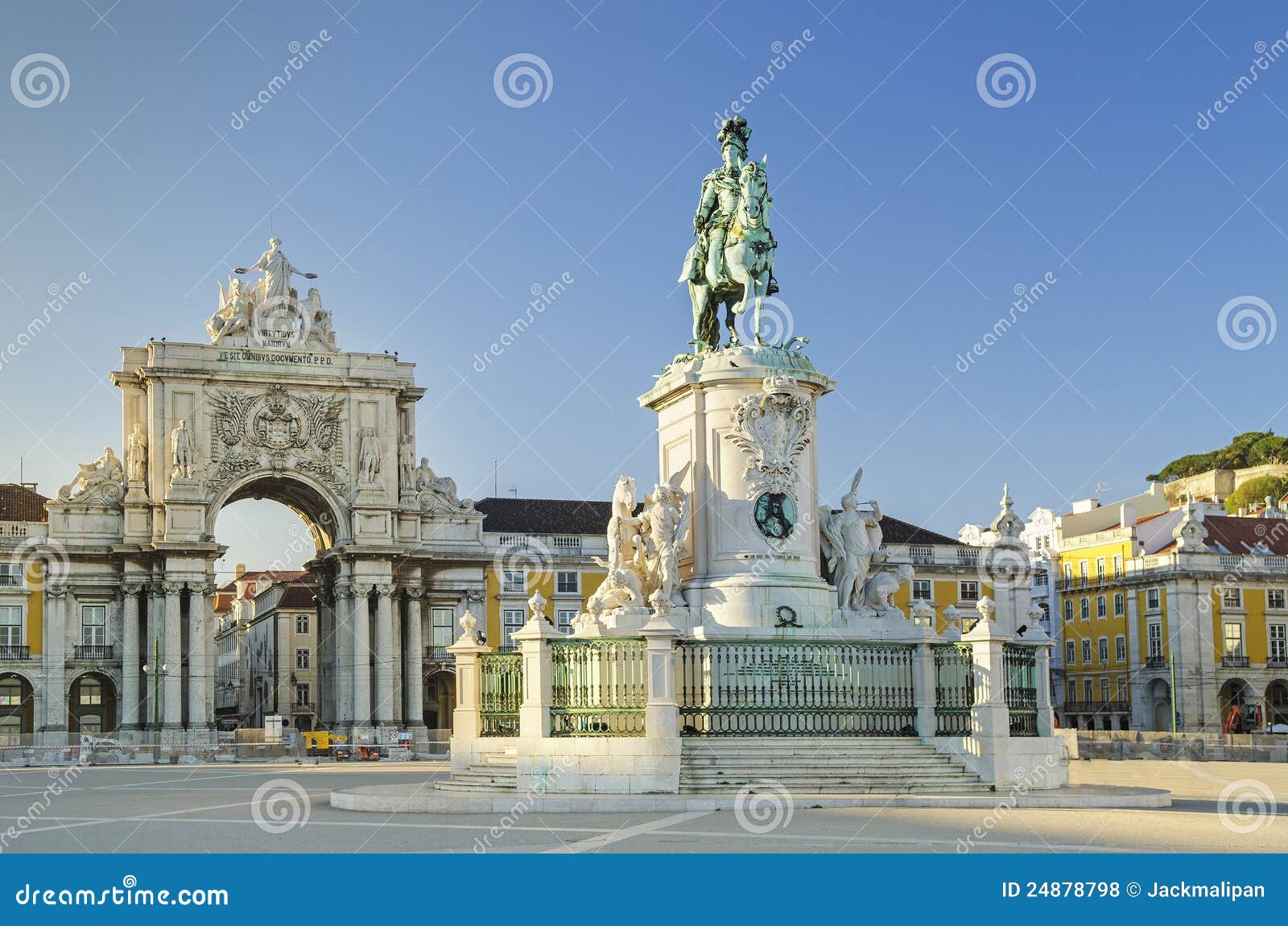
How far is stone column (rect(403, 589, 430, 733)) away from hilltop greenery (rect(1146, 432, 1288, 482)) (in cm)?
4857

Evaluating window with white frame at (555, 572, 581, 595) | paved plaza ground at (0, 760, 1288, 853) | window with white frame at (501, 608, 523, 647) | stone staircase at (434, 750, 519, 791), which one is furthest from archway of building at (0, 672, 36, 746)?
stone staircase at (434, 750, 519, 791)

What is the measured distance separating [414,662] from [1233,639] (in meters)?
31.6

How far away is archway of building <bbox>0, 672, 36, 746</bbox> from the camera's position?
59.0 meters

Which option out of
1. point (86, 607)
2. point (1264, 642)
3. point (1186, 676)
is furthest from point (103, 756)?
point (1264, 642)

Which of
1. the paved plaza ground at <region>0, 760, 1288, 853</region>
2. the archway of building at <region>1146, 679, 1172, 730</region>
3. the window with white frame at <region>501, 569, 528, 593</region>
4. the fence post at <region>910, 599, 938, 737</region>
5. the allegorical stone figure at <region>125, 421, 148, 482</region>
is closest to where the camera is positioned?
the paved plaza ground at <region>0, 760, 1288, 853</region>

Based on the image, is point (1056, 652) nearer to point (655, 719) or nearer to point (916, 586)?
point (916, 586)

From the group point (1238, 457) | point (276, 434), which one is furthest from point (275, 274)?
point (1238, 457)

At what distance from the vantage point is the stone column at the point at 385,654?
200 ft

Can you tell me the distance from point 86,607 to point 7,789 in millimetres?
34789

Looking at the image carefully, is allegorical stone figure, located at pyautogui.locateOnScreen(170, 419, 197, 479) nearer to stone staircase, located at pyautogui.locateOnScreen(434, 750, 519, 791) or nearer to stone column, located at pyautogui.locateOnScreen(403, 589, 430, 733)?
stone column, located at pyautogui.locateOnScreen(403, 589, 430, 733)

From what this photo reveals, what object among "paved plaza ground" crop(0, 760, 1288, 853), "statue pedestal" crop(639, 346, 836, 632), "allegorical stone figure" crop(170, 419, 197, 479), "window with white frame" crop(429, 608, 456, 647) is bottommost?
"paved plaza ground" crop(0, 760, 1288, 853)

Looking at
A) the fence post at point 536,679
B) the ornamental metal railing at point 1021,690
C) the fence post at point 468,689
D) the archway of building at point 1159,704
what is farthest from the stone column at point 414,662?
the ornamental metal railing at point 1021,690

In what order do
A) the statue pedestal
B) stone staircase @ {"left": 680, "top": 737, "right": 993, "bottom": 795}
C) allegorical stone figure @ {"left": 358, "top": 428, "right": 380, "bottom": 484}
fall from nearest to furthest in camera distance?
1. stone staircase @ {"left": 680, "top": 737, "right": 993, "bottom": 795}
2. the statue pedestal
3. allegorical stone figure @ {"left": 358, "top": 428, "right": 380, "bottom": 484}

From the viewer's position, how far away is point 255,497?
6406cm
